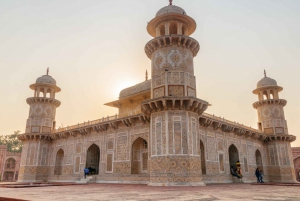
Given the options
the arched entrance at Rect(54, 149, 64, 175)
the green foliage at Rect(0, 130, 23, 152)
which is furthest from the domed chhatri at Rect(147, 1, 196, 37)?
the green foliage at Rect(0, 130, 23, 152)

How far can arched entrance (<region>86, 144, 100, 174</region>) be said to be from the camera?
21681mm

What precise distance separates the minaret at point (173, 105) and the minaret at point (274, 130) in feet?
42.6

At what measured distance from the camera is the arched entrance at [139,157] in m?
18.2

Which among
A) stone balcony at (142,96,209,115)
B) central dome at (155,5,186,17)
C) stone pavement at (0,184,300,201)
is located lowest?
stone pavement at (0,184,300,201)

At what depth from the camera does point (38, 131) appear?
82.1 ft

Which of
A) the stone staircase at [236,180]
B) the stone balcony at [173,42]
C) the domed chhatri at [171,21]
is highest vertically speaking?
the domed chhatri at [171,21]

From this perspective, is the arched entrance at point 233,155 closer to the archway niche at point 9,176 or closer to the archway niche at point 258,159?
the archway niche at point 258,159

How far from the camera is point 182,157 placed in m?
13.8

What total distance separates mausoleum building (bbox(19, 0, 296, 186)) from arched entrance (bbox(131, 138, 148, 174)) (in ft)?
0.24

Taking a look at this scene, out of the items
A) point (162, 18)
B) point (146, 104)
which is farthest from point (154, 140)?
point (162, 18)

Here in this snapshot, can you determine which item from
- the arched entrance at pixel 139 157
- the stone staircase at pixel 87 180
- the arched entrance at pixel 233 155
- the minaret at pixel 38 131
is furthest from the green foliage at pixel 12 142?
the arched entrance at pixel 233 155

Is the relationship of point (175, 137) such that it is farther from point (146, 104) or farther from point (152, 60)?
point (152, 60)

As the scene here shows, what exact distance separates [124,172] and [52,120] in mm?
12187

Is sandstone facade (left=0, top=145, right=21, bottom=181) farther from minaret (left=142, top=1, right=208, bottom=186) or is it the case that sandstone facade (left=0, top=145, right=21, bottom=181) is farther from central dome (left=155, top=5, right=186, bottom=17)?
central dome (left=155, top=5, right=186, bottom=17)
